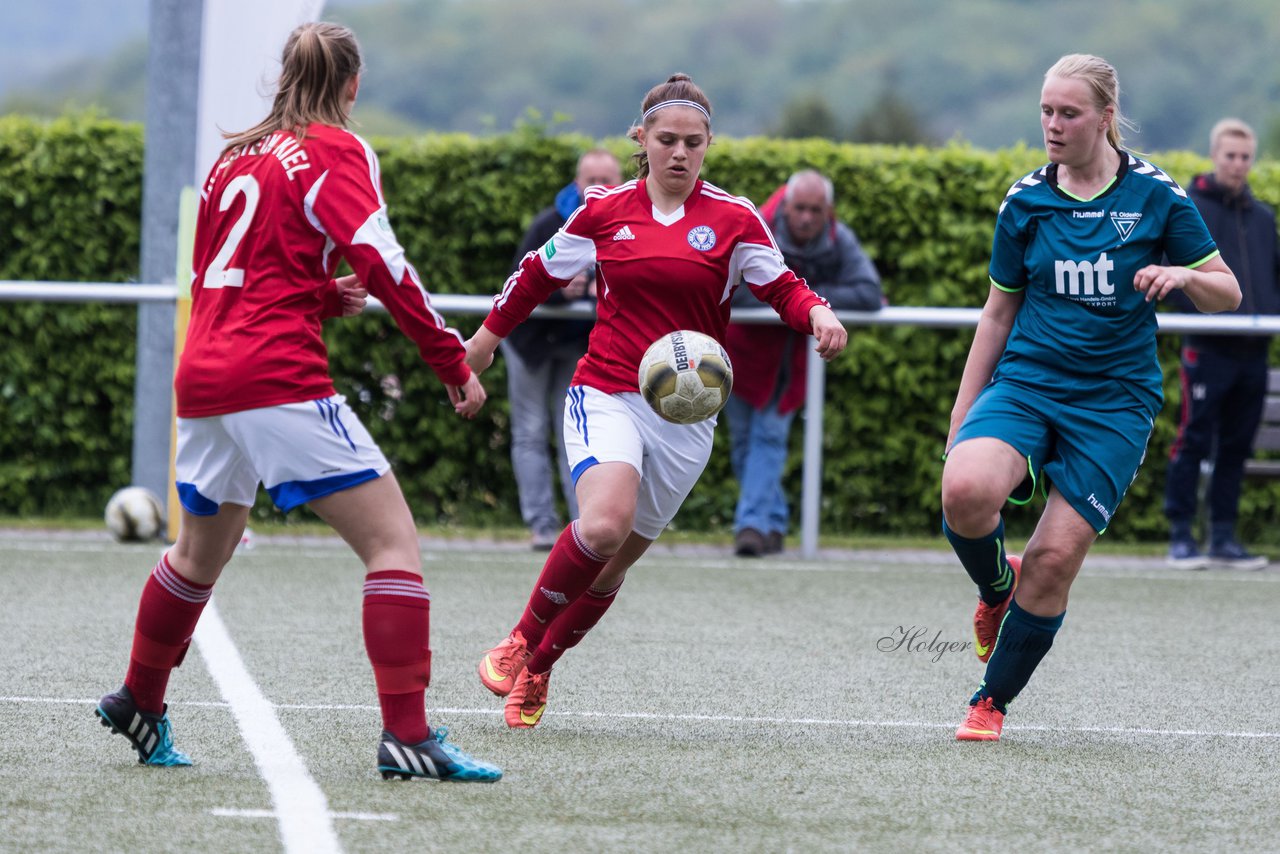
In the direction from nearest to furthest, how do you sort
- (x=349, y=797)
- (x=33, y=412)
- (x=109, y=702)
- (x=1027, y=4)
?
(x=349, y=797) < (x=109, y=702) < (x=33, y=412) < (x=1027, y=4)

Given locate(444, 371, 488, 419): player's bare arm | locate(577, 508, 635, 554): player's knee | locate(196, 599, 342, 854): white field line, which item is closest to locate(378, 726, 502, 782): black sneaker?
locate(196, 599, 342, 854): white field line

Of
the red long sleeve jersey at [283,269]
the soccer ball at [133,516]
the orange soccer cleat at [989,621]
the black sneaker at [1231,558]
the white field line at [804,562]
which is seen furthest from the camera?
the black sneaker at [1231,558]

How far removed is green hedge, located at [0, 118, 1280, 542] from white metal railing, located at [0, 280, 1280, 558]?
94 centimetres

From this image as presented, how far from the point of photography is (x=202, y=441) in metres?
4.23

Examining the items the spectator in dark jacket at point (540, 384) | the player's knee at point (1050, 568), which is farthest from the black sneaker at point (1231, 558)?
the player's knee at point (1050, 568)

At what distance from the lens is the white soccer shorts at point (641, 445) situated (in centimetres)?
515

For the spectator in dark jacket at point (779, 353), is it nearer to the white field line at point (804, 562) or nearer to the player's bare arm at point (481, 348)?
the white field line at point (804, 562)

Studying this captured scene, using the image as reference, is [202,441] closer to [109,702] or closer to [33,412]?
[109,702]

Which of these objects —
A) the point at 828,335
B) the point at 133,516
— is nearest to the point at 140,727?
the point at 828,335

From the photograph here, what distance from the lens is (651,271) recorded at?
518 centimetres

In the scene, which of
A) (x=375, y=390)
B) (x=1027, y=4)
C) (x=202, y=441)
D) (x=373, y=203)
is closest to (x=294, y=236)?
(x=373, y=203)

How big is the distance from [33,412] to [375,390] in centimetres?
204

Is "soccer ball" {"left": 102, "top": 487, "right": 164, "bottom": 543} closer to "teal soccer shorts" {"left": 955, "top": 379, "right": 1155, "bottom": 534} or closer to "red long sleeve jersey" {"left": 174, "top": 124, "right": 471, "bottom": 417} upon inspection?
"red long sleeve jersey" {"left": 174, "top": 124, "right": 471, "bottom": 417}

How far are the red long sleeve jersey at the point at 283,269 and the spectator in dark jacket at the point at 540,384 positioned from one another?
17.3 ft
